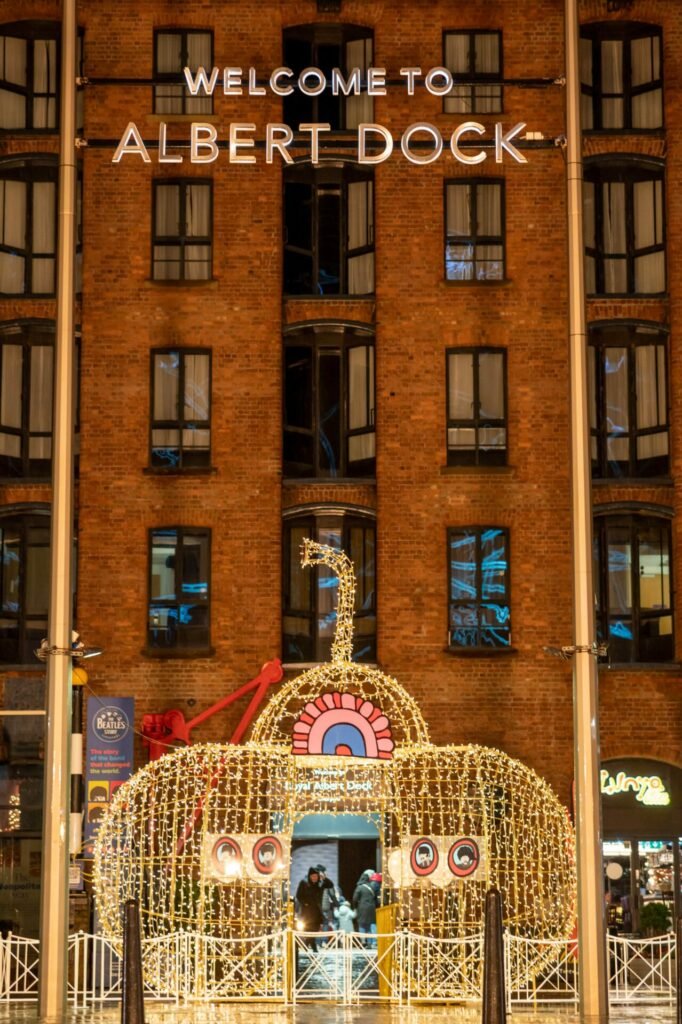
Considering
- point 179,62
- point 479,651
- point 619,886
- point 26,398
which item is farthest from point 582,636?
point 179,62

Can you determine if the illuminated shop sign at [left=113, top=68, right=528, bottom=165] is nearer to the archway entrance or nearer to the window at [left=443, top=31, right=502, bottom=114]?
the window at [left=443, top=31, right=502, bottom=114]

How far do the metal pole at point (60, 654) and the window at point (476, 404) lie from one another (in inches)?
534

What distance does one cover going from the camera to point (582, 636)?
2075 centimetres

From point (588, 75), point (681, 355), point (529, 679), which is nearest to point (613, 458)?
point (681, 355)

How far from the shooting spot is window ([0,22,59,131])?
35.3m

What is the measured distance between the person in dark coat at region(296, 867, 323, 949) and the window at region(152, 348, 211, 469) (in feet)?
25.6

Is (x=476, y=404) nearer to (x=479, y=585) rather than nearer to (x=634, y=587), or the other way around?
(x=479, y=585)

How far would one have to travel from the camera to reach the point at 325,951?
24312mm

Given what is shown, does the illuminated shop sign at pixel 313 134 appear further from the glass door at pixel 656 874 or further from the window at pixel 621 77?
the glass door at pixel 656 874

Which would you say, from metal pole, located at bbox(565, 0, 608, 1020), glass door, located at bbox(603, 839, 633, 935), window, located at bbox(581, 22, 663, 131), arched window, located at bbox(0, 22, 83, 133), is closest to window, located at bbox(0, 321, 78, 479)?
arched window, located at bbox(0, 22, 83, 133)

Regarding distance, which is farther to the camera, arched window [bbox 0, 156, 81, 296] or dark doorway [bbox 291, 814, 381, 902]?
dark doorway [bbox 291, 814, 381, 902]

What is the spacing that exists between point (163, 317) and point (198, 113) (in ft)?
13.3

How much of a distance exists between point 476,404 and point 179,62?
28.3 ft

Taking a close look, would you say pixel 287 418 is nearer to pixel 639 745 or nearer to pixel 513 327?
pixel 513 327
